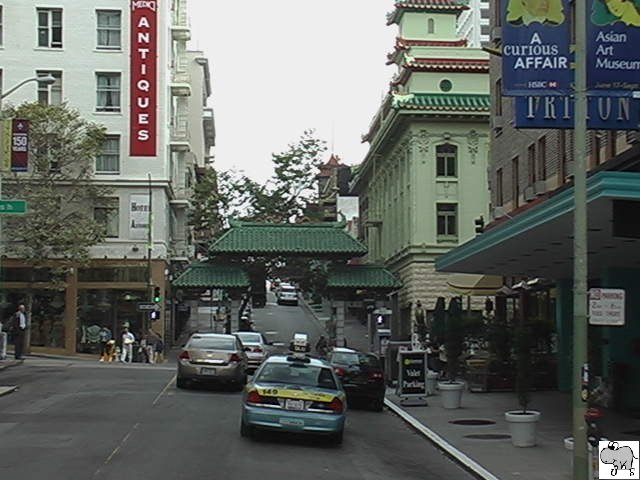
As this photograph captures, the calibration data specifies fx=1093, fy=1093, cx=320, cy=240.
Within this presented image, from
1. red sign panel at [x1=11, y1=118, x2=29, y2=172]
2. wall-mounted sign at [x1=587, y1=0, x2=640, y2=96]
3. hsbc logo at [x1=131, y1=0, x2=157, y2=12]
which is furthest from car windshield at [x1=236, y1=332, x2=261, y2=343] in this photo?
wall-mounted sign at [x1=587, y1=0, x2=640, y2=96]

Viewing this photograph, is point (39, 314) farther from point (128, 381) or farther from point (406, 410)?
point (406, 410)

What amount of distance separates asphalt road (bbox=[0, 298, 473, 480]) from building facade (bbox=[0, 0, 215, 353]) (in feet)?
85.8

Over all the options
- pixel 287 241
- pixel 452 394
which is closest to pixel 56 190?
pixel 287 241

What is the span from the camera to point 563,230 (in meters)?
19.8

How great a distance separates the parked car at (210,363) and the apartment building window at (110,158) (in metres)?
27.5

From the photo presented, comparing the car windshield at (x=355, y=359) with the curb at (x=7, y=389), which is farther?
the curb at (x=7, y=389)

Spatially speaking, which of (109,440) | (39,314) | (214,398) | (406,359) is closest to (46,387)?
(214,398)

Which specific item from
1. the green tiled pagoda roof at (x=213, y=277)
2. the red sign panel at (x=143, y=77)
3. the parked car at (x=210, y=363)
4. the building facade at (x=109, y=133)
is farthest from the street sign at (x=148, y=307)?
the parked car at (x=210, y=363)

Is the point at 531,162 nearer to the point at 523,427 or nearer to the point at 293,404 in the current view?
the point at 523,427

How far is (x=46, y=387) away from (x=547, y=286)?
1580cm

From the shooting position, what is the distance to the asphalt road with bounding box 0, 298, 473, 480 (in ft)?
50.5

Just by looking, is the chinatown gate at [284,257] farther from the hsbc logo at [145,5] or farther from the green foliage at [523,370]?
the green foliage at [523,370]

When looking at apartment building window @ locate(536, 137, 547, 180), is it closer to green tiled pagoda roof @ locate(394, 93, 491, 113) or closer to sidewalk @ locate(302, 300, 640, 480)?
sidewalk @ locate(302, 300, 640, 480)

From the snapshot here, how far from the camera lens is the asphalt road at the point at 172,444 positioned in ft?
50.5
